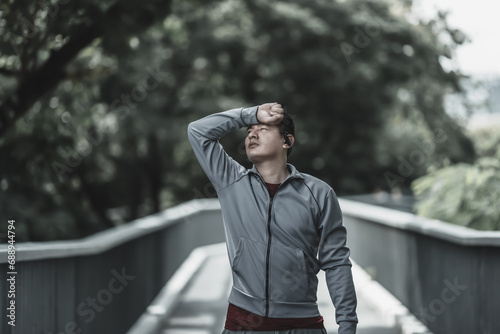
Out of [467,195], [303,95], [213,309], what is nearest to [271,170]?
[467,195]

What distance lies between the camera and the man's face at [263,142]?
3918mm

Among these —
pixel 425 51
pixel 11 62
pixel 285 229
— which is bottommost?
pixel 285 229

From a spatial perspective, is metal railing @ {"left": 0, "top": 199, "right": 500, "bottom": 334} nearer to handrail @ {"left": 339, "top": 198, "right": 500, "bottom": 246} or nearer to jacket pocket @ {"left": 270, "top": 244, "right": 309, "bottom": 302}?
handrail @ {"left": 339, "top": 198, "right": 500, "bottom": 246}

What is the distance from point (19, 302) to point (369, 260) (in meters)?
9.42

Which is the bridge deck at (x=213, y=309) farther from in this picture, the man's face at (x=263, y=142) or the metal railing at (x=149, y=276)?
the man's face at (x=263, y=142)

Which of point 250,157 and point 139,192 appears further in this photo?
point 139,192

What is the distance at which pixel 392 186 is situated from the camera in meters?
36.8

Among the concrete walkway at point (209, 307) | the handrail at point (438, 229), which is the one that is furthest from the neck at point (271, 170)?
the concrete walkway at point (209, 307)

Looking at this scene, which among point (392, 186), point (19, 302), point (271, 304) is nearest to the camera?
point (271, 304)

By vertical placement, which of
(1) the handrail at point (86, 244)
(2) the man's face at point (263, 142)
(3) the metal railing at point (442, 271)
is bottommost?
(3) the metal railing at point (442, 271)

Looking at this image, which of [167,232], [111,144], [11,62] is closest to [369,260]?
[167,232]

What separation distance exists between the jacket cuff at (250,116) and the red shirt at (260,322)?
2.68 ft

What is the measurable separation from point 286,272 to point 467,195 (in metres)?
7.07

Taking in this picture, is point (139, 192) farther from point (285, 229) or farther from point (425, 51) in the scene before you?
point (285, 229)
